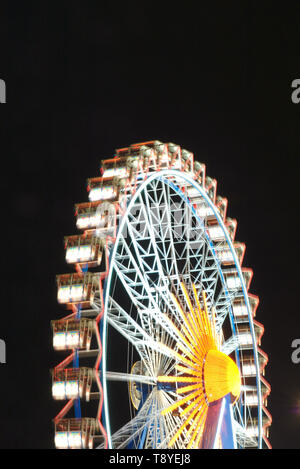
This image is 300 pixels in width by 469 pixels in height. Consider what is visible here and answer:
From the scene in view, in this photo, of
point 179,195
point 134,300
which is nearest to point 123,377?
point 134,300

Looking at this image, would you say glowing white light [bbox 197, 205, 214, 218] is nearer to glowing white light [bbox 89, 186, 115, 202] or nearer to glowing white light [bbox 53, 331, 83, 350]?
glowing white light [bbox 89, 186, 115, 202]

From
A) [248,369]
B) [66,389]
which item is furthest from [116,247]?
[248,369]

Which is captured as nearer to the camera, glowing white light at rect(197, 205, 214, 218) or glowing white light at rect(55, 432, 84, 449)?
glowing white light at rect(55, 432, 84, 449)

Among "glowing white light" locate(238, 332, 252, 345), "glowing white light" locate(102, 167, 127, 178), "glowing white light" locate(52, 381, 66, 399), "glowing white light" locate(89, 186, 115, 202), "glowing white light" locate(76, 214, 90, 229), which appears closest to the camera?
"glowing white light" locate(52, 381, 66, 399)

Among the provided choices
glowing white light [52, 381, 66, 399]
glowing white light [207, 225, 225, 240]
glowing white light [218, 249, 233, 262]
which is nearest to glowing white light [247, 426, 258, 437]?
glowing white light [218, 249, 233, 262]

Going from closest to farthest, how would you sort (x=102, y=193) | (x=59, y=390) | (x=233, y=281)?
1. (x=59, y=390)
2. (x=102, y=193)
3. (x=233, y=281)

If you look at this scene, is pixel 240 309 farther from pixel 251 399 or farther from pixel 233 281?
pixel 251 399

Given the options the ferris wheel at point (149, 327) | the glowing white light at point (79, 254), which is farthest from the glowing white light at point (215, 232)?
the glowing white light at point (79, 254)

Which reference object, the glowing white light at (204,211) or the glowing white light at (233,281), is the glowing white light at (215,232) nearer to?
the glowing white light at (204,211)

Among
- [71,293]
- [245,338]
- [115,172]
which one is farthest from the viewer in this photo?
[245,338]

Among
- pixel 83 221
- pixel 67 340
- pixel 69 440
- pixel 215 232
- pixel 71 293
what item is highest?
pixel 215 232

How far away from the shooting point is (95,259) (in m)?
19.2
